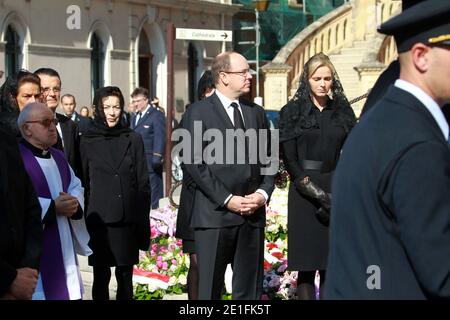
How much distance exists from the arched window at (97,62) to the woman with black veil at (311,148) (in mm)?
22319

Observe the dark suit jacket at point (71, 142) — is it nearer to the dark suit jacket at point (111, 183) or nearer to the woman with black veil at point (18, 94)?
the dark suit jacket at point (111, 183)

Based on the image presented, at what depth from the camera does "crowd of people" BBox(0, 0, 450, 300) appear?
3.24 m

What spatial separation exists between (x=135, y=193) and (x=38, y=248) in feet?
11.7

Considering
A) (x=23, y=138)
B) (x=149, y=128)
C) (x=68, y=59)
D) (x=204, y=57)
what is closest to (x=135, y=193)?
(x=23, y=138)

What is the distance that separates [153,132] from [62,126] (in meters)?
7.50

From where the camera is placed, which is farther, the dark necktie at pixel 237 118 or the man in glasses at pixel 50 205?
the dark necktie at pixel 237 118

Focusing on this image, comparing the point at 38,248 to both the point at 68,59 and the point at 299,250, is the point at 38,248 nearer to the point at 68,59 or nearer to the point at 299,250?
the point at 299,250

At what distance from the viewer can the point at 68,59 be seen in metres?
28.7

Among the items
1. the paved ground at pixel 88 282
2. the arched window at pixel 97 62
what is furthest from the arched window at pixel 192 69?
the paved ground at pixel 88 282

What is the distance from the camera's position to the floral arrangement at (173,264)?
9859 millimetres

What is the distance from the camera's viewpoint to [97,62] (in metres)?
30.6

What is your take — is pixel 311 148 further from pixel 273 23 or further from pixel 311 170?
pixel 273 23

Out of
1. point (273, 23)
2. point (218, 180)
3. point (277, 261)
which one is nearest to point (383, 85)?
point (218, 180)

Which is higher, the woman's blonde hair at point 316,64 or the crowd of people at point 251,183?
the woman's blonde hair at point 316,64
